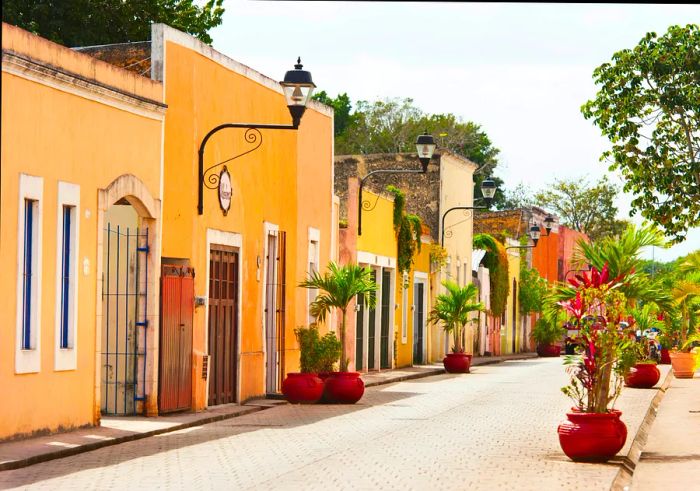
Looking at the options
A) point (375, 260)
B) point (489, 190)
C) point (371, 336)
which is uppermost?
point (489, 190)

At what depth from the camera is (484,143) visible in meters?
70.1

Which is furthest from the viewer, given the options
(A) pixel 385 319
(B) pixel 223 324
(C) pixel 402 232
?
(C) pixel 402 232

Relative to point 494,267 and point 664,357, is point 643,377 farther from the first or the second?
point 494,267

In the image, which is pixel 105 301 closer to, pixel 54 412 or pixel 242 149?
pixel 54 412

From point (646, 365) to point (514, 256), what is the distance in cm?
3097

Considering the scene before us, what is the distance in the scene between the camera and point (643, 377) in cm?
2914

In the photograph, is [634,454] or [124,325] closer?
[634,454]

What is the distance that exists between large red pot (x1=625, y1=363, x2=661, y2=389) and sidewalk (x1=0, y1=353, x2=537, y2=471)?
9929 millimetres

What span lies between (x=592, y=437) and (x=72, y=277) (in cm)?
673

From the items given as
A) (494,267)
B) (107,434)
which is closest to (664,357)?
(494,267)

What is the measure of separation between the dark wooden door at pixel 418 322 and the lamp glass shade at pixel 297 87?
20.9 meters

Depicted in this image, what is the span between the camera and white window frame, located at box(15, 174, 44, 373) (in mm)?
14320

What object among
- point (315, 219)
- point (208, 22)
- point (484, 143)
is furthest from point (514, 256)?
point (315, 219)

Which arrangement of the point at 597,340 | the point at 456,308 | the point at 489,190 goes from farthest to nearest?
the point at 489,190 < the point at 456,308 < the point at 597,340
